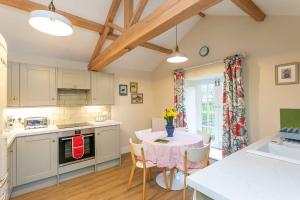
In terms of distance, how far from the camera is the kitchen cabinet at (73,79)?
2.98 m

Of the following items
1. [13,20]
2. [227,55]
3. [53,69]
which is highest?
[13,20]

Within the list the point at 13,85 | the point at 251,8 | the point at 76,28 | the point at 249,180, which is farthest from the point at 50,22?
the point at 251,8

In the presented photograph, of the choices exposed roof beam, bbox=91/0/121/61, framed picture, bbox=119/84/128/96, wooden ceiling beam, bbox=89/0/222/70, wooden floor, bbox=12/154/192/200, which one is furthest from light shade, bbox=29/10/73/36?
framed picture, bbox=119/84/128/96

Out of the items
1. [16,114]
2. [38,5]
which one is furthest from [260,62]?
[16,114]

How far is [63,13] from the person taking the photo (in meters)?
2.33

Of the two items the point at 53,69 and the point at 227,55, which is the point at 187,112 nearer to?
the point at 227,55

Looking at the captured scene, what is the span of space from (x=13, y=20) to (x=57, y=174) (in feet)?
8.14

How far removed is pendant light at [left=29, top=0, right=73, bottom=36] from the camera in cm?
128

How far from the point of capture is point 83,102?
3.46 metres

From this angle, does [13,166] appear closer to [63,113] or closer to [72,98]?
[63,113]

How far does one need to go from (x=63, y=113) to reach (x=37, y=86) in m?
0.75

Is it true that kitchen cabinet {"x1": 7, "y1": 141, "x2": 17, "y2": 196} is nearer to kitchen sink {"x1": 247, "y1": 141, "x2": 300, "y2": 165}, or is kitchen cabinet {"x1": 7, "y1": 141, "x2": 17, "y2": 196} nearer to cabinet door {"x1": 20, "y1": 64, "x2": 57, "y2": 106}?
cabinet door {"x1": 20, "y1": 64, "x2": 57, "y2": 106}

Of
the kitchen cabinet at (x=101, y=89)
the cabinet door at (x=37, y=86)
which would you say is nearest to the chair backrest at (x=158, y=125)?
the kitchen cabinet at (x=101, y=89)

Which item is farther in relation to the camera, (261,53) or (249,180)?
(261,53)
